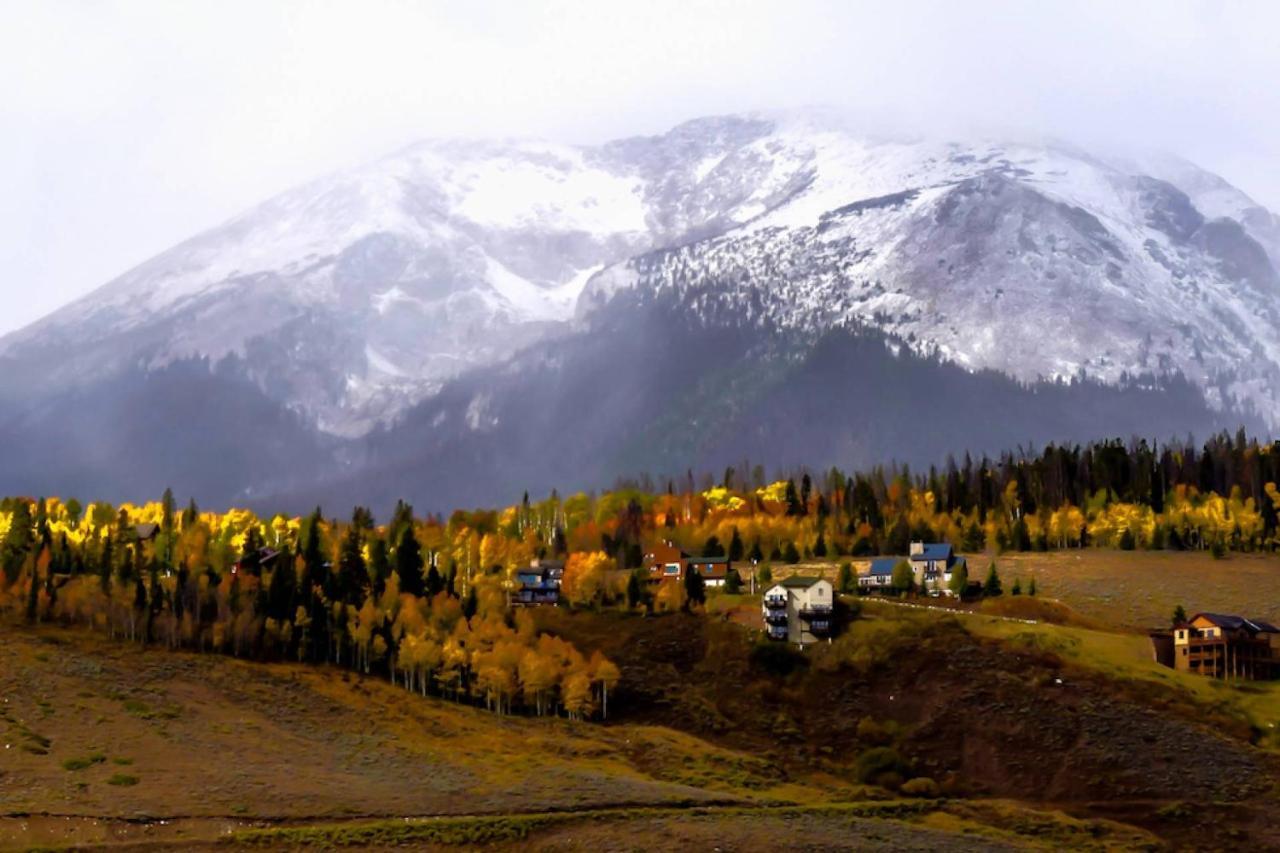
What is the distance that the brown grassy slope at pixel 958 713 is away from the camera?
489ft

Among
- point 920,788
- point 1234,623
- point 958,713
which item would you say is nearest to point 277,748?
point 920,788

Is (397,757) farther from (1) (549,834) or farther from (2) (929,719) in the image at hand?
(2) (929,719)

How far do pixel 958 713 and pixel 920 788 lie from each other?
17.4 metres

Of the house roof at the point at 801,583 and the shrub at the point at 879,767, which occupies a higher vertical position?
the house roof at the point at 801,583

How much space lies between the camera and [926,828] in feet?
438

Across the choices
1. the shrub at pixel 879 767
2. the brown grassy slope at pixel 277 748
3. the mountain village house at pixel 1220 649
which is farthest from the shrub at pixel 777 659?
the mountain village house at pixel 1220 649

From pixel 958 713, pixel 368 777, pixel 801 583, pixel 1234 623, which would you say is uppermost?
pixel 801 583

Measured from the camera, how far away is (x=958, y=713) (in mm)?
165000

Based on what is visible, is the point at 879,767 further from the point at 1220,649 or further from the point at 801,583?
the point at 1220,649

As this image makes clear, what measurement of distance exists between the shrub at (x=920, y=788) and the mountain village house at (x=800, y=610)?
40131 mm

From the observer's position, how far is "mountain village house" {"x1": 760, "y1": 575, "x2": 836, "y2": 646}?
191 metres

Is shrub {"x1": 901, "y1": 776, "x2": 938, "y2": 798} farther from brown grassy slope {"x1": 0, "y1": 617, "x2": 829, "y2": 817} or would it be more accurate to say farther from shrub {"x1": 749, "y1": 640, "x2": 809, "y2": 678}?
shrub {"x1": 749, "y1": 640, "x2": 809, "y2": 678}

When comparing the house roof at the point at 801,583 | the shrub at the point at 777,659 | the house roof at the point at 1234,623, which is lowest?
the shrub at the point at 777,659

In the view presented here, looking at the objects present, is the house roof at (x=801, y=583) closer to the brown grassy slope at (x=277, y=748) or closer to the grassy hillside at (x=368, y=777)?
the grassy hillside at (x=368, y=777)
